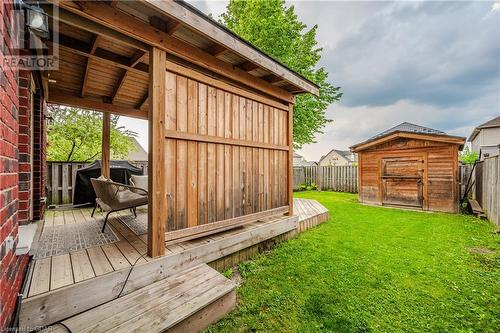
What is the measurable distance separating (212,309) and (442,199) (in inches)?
304

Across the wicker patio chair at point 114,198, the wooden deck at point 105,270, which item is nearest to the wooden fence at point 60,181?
the wicker patio chair at point 114,198

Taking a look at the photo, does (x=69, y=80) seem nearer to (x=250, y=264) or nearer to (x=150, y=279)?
(x=150, y=279)

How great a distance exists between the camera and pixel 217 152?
286 cm

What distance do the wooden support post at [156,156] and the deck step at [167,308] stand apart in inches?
15.3

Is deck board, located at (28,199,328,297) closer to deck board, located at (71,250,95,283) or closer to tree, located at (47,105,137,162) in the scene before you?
deck board, located at (71,250,95,283)

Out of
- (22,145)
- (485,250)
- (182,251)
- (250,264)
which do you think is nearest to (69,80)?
(22,145)

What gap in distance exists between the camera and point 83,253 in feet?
7.14

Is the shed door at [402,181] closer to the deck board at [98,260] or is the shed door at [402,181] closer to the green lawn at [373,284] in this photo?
the green lawn at [373,284]

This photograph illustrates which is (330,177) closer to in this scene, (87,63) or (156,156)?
(156,156)

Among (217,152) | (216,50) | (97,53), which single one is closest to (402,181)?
(217,152)

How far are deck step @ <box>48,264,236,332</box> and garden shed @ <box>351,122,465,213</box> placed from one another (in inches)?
293

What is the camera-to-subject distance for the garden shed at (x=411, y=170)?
6.19m

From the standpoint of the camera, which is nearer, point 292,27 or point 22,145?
point 22,145

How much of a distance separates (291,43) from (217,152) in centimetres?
911
